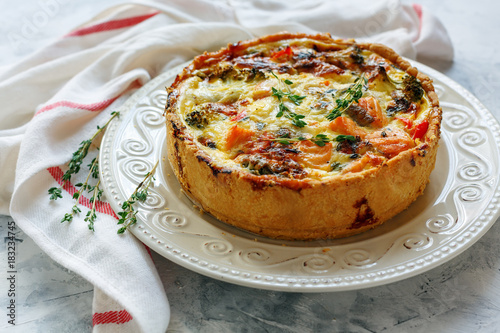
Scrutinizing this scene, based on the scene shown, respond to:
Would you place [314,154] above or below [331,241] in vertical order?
above

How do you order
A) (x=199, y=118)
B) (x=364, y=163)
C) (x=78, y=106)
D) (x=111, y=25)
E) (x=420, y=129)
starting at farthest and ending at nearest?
(x=111, y=25) < (x=78, y=106) < (x=199, y=118) < (x=420, y=129) < (x=364, y=163)

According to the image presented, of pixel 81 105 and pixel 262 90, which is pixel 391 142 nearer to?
pixel 262 90

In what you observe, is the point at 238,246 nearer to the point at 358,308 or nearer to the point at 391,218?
the point at 358,308

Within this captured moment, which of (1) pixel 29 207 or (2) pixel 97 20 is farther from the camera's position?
(2) pixel 97 20

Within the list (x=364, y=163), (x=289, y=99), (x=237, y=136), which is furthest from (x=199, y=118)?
(x=364, y=163)

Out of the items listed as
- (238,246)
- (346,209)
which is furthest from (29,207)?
(346,209)

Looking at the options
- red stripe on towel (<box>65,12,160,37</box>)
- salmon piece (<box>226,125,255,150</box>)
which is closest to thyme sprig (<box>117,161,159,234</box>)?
salmon piece (<box>226,125,255,150</box>)

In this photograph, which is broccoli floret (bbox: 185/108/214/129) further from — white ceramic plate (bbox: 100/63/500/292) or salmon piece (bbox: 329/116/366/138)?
salmon piece (bbox: 329/116/366/138)
